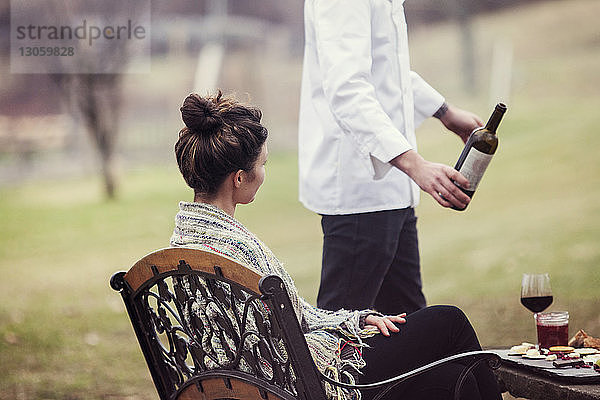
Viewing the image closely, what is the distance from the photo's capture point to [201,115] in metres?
1.71

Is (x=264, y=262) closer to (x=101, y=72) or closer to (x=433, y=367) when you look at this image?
(x=433, y=367)

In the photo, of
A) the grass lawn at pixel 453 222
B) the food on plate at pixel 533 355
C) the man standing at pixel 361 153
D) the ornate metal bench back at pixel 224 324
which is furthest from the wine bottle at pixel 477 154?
the grass lawn at pixel 453 222

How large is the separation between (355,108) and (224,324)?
0.66 meters

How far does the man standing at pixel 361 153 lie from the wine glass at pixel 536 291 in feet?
1.05

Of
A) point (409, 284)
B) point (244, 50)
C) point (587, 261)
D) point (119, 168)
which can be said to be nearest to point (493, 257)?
point (587, 261)

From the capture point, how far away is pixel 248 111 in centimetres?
177

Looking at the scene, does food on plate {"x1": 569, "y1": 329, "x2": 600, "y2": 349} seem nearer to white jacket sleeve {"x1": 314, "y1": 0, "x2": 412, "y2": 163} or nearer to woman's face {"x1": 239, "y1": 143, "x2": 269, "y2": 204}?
white jacket sleeve {"x1": 314, "y1": 0, "x2": 412, "y2": 163}

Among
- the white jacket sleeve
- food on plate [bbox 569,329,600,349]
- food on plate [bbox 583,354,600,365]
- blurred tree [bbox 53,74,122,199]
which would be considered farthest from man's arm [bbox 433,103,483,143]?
blurred tree [bbox 53,74,122,199]

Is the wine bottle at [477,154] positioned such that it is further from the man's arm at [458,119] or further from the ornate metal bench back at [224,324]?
the ornate metal bench back at [224,324]

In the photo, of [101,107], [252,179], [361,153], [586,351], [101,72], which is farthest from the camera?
[101,107]

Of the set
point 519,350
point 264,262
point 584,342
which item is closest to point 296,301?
point 264,262

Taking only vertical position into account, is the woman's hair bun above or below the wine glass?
above

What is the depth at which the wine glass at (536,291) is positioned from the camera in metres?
2.08

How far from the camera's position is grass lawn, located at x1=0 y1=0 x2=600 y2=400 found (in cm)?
485
